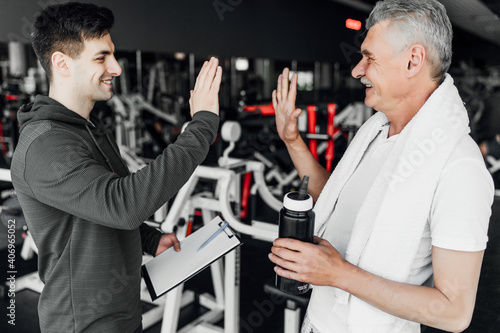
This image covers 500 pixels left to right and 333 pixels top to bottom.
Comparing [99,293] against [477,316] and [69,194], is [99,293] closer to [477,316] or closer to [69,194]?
[69,194]

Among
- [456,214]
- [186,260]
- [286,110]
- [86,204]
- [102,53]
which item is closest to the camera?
[456,214]

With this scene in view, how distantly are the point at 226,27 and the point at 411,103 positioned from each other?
7.04 ft

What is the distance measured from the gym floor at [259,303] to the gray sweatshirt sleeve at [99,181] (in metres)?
1.25

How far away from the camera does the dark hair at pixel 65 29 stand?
113cm

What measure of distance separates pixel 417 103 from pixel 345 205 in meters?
0.31

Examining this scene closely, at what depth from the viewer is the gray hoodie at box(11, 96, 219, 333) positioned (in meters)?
0.94

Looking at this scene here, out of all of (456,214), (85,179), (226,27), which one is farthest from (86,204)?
(226,27)

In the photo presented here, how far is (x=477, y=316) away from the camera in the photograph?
2.20 metres

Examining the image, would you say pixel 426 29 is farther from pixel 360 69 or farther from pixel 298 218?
pixel 298 218

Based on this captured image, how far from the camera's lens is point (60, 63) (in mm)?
1144

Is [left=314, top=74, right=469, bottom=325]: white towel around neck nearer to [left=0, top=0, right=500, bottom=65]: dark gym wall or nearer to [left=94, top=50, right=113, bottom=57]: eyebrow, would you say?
[left=0, top=0, right=500, bottom=65]: dark gym wall

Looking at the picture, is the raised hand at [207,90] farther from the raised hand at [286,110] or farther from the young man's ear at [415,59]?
the young man's ear at [415,59]

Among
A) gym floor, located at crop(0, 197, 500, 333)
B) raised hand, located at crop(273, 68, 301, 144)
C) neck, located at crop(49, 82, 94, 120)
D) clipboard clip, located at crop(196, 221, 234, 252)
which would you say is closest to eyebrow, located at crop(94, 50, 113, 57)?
neck, located at crop(49, 82, 94, 120)

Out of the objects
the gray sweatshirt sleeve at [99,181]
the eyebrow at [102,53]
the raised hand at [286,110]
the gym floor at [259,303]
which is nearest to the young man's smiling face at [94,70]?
the eyebrow at [102,53]
